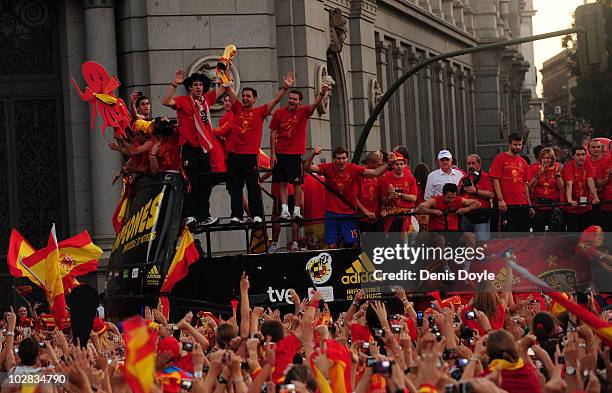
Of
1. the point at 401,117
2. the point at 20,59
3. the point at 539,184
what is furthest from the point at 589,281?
the point at 401,117

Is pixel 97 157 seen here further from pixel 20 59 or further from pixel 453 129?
pixel 453 129

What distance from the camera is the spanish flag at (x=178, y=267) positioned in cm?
1630

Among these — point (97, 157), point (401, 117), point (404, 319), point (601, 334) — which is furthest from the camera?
point (401, 117)

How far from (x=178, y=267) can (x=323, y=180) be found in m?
2.84

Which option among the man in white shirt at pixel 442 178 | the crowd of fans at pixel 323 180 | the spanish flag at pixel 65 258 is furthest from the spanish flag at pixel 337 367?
the man in white shirt at pixel 442 178

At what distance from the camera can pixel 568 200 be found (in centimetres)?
1902

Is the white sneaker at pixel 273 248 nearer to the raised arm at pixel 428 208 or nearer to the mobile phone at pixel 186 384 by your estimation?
the raised arm at pixel 428 208

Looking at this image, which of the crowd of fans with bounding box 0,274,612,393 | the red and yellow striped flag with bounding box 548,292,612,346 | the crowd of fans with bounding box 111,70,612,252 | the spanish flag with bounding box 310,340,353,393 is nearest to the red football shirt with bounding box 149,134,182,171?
the crowd of fans with bounding box 111,70,612,252

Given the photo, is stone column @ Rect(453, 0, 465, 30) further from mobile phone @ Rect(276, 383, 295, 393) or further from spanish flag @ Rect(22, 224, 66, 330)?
mobile phone @ Rect(276, 383, 295, 393)

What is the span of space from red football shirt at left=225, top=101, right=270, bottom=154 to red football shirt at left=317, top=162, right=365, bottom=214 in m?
0.98

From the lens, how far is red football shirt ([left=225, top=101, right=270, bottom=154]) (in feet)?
58.8

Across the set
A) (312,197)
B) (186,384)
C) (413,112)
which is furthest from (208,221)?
(413,112)

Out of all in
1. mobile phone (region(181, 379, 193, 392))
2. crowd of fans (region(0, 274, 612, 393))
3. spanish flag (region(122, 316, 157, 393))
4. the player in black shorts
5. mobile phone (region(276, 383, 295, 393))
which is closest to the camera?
spanish flag (region(122, 316, 157, 393))

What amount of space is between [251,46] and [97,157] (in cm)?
290
